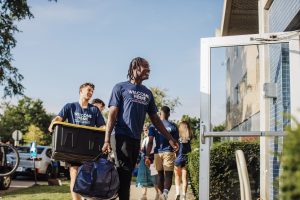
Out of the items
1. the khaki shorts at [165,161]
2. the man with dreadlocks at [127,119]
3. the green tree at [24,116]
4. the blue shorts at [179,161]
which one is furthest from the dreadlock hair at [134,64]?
the green tree at [24,116]

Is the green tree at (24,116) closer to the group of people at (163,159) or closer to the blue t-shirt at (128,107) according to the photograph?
the group of people at (163,159)

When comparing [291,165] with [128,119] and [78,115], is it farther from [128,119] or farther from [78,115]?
[78,115]

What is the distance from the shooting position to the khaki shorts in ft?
26.8

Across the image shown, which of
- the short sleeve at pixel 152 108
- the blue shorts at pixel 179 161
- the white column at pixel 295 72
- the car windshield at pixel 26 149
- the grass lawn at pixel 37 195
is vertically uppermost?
the white column at pixel 295 72

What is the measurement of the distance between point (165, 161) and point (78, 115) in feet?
8.95

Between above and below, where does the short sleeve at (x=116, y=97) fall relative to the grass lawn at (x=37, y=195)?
above

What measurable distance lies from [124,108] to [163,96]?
36.0 m

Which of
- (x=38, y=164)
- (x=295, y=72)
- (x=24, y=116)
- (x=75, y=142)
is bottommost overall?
(x=38, y=164)

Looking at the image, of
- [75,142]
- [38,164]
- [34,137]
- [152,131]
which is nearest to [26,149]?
[38,164]

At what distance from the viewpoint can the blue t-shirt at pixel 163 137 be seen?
807cm

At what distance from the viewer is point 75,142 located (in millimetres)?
5305

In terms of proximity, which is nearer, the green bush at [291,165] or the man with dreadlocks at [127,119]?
the green bush at [291,165]

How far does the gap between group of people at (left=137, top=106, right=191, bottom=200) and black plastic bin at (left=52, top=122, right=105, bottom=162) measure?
2.50 meters

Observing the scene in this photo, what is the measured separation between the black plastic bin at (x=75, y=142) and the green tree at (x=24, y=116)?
247 feet
